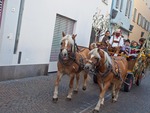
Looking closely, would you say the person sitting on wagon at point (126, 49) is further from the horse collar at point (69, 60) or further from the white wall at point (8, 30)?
the white wall at point (8, 30)

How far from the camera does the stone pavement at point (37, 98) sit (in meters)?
7.62

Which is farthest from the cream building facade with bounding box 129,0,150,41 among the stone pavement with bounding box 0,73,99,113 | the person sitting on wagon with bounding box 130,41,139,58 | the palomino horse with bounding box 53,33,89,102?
the palomino horse with bounding box 53,33,89,102

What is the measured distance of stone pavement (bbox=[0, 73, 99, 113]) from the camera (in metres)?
7.62

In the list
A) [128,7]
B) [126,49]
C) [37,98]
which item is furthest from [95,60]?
[128,7]

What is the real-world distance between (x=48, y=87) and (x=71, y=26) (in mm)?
5425

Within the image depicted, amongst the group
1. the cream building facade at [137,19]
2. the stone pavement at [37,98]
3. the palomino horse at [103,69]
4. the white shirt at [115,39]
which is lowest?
the stone pavement at [37,98]

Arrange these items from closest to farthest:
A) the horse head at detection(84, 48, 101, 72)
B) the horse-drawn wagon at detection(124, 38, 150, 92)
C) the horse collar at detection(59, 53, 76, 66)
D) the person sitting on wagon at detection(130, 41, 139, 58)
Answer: the horse head at detection(84, 48, 101, 72) < the horse collar at detection(59, 53, 76, 66) < the horse-drawn wagon at detection(124, 38, 150, 92) < the person sitting on wagon at detection(130, 41, 139, 58)

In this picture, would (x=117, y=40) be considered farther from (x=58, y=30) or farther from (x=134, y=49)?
(x=58, y=30)

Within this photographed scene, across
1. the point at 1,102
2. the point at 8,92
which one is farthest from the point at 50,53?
the point at 1,102

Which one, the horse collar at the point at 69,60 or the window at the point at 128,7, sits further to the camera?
the window at the point at 128,7

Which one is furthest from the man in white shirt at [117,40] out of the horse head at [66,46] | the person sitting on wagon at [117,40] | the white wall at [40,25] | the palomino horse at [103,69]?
the horse head at [66,46]

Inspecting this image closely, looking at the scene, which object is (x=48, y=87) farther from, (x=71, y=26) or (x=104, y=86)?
(x=71, y=26)

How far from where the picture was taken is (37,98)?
8688 mm

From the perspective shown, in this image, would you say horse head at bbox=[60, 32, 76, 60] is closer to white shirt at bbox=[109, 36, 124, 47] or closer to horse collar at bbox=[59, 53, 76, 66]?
horse collar at bbox=[59, 53, 76, 66]
